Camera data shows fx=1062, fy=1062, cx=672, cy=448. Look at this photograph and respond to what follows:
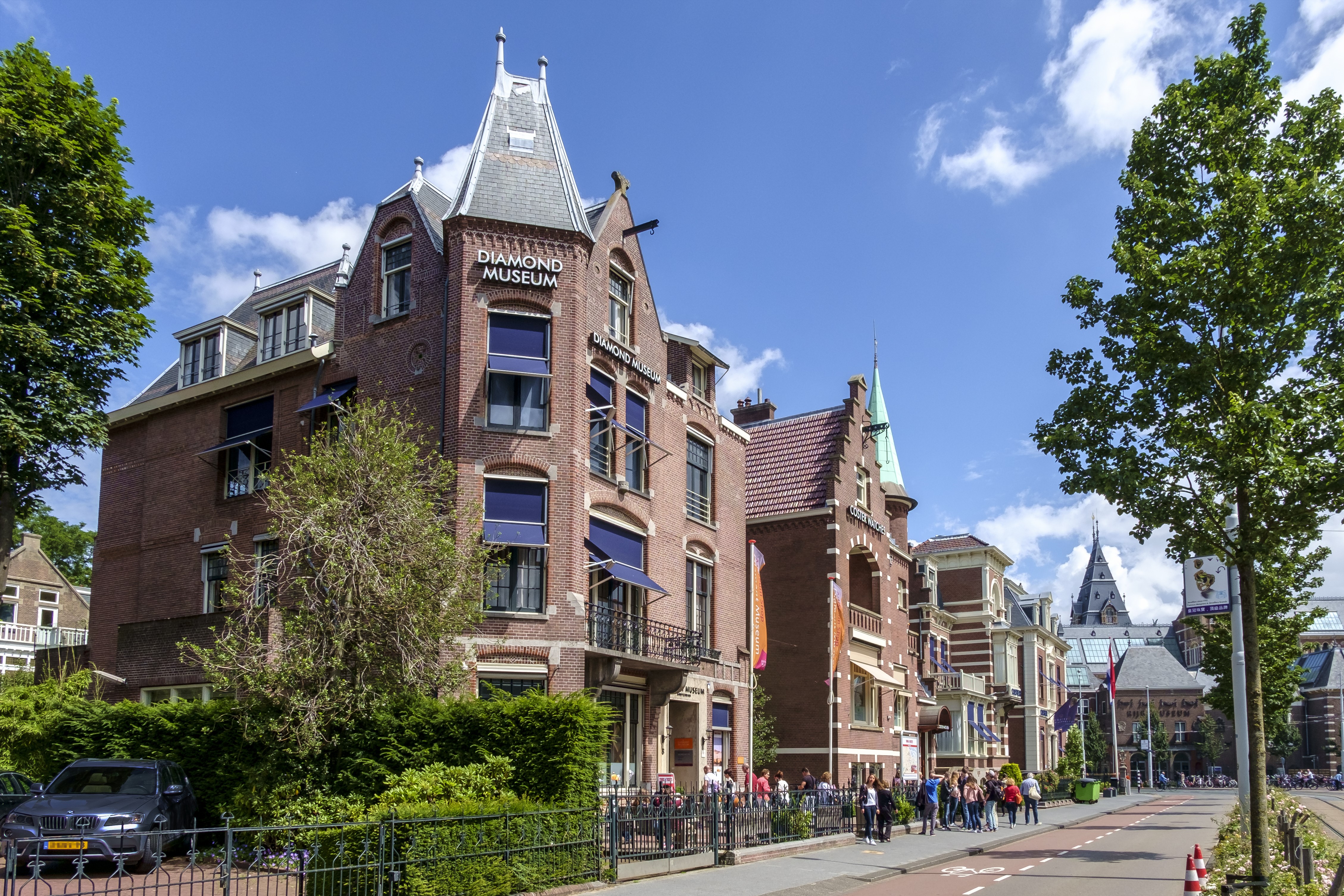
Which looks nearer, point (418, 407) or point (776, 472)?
point (418, 407)

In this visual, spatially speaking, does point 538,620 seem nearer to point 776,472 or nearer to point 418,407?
point 418,407

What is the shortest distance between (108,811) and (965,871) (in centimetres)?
1557

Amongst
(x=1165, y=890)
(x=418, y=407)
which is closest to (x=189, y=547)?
(x=418, y=407)

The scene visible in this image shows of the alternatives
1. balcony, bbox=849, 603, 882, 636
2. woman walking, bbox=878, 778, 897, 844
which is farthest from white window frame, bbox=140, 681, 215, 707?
balcony, bbox=849, 603, 882, 636

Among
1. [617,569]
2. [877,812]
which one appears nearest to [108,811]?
[617,569]

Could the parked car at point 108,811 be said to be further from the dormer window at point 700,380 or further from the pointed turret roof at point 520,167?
the dormer window at point 700,380

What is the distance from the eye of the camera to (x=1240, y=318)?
50.2 ft

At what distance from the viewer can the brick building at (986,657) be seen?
55312mm

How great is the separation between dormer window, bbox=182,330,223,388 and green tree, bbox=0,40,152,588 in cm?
763

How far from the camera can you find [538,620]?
2331cm

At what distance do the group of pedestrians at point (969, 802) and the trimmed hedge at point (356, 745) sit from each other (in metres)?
14.4

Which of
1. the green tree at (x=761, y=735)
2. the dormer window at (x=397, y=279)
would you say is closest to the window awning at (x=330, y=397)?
the dormer window at (x=397, y=279)

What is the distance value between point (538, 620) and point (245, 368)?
12188 mm

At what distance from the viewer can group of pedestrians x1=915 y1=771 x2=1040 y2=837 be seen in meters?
30.8
